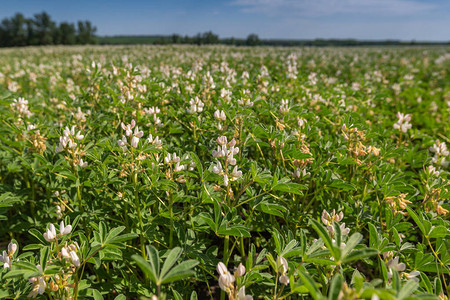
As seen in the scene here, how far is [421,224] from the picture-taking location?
1705 mm

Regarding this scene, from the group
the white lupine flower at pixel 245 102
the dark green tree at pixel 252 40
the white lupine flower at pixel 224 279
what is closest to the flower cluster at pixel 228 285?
the white lupine flower at pixel 224 279

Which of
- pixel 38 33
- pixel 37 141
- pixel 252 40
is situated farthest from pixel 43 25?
pixel 37 141

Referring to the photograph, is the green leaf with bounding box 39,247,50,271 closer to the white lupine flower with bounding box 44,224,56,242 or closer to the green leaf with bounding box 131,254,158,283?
the white lupine flower with bounding box 44,224,56,242

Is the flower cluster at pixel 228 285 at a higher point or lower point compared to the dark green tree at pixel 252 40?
lower

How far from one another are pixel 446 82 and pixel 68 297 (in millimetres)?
10357

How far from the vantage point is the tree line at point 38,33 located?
221 feet

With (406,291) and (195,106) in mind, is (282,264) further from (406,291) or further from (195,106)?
(195,106)

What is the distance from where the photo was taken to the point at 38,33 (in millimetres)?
73125

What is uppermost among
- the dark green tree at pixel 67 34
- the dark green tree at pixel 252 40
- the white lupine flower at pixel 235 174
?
the dark green tree at pixel 67 34

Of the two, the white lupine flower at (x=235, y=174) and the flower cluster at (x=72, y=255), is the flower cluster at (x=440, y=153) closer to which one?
the white lupine flower at (x=235, y=174)

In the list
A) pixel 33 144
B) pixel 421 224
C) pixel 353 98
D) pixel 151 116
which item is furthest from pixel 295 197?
pixel 353 98

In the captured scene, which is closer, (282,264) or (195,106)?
(282,264)

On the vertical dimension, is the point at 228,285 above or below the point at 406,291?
below

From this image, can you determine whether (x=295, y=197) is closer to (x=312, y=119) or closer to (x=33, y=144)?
(x=312, y=119)
